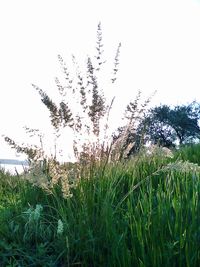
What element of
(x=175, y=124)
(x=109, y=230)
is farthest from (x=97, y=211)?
(x=175, y=124)

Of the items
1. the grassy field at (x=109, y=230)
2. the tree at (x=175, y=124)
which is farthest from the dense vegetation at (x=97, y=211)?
the tree at (x=175, y=124)

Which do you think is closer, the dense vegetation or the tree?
the dense vegetation

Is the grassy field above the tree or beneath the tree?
beneath

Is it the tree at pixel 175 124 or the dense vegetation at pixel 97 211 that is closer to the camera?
the dense vegetation at pixel 97 211

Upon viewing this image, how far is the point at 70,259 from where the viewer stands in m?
2.84

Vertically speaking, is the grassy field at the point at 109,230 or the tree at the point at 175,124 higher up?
the tree at the point at 175,124

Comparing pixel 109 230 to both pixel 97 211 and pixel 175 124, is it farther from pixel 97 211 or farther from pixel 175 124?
pixel 175 124

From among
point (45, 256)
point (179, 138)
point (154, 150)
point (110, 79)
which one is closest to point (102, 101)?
point (110, 79)

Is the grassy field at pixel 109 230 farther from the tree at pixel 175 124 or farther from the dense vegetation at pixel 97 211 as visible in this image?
the tree at pixel 175 124

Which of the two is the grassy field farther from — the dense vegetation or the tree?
the tree

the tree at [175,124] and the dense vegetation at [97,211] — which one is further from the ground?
the tree at [175,124]

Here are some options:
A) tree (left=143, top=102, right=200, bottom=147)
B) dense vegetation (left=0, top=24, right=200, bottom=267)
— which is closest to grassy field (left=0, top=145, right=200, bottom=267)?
dense vegetation (left=0, top=24, right=200, bottom=267)

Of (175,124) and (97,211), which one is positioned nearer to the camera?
(97,211)

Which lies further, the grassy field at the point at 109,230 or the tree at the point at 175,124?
the tree at the point at 175,124
